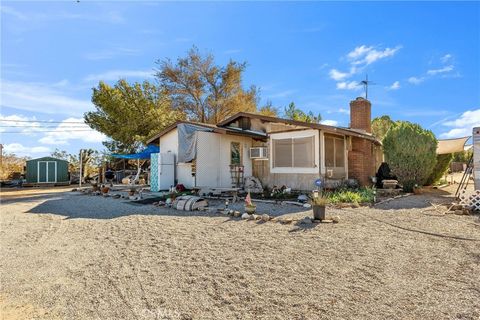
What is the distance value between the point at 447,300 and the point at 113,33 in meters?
10.0

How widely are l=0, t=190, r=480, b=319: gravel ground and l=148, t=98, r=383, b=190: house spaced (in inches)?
216

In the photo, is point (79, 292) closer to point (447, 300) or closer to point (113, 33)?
point (447, 300)

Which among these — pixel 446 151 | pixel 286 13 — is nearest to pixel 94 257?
pixel 286 13

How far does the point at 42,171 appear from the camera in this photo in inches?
922

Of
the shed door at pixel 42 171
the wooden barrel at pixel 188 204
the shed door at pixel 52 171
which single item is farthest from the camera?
the shed door at pixel 52 171

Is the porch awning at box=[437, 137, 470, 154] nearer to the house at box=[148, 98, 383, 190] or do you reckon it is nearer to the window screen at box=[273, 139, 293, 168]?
the house at box=[148, 98, 383, 190]

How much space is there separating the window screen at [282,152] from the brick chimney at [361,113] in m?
6.11

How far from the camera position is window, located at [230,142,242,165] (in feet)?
50.6

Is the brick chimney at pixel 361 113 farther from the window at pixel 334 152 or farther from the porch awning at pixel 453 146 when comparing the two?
the porch awning at pixel 453 146

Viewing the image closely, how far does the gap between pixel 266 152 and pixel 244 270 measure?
10.5m

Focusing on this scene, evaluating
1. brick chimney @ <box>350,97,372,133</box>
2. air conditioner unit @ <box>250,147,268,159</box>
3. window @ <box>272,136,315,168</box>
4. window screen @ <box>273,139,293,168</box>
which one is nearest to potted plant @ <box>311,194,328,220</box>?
window @ <box>272,136,315,168</box>

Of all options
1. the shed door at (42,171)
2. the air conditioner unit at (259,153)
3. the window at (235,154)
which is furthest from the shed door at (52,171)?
the air conditioner unit at (259,153)

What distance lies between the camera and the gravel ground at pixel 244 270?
328cm

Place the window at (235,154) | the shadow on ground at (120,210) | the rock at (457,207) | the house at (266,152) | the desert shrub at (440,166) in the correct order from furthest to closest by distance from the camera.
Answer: the desert shrub at (440,166), the window at (235,154), the house at (266,152), the shadow on ground at (120,210), the rock at (457,207)
